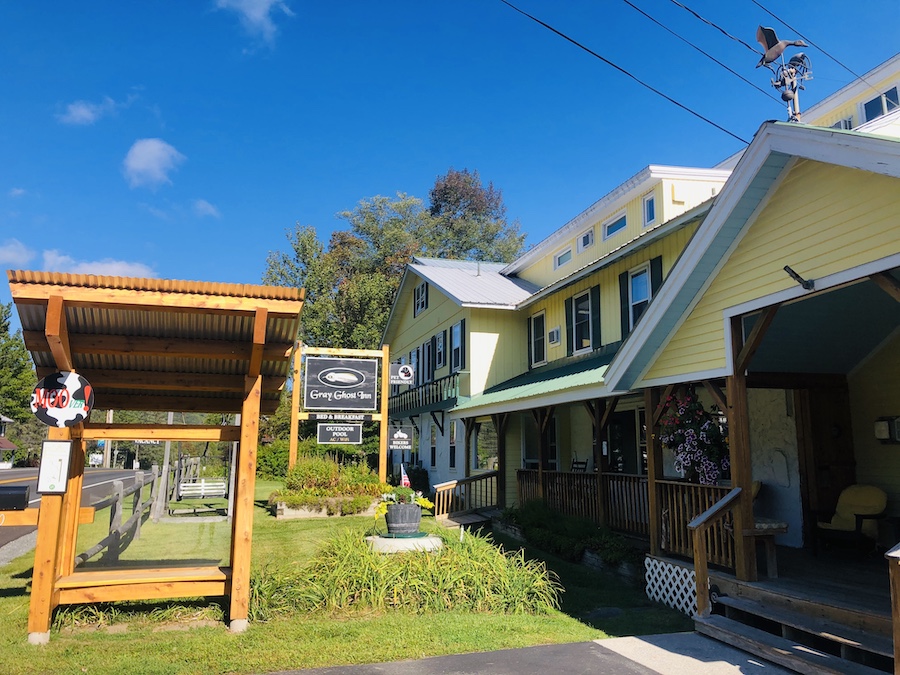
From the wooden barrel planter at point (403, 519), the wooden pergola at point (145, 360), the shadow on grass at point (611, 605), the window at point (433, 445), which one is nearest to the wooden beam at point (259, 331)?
the wooden pergola at point (145, 360)

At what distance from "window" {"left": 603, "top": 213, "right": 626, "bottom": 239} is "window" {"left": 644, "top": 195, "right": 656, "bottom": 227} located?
945 millimetres

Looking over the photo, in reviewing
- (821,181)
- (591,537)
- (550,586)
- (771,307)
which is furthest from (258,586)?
(821,181)

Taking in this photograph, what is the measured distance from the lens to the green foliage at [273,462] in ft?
87.4

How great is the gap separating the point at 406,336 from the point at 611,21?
705 inches

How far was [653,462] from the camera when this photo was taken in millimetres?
9188

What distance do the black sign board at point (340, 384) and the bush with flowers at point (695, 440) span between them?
10.6 m

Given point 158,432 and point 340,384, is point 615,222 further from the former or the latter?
point 158,432

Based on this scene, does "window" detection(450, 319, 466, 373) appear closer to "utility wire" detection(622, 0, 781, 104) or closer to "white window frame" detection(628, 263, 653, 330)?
"white window frame" detection(628, 263, 653, 330)

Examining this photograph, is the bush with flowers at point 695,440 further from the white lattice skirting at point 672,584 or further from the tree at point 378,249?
the tree at point 378,249

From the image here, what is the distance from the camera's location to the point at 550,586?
845 centimetres

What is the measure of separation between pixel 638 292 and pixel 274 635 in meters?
9.94

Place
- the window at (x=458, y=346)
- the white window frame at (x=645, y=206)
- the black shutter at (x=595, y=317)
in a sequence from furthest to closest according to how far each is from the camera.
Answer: the window at (x=458, y=346), the white window frame at (x=645, y=206), the black shutter at (x=595, y=317)

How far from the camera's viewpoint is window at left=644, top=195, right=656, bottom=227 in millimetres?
15547

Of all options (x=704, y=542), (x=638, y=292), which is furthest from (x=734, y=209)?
(x=638, y=292)
